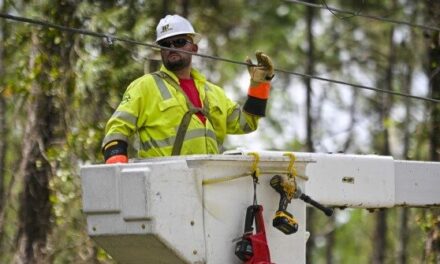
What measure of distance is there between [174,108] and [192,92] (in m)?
0.29

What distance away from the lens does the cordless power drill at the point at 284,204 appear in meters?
7.85

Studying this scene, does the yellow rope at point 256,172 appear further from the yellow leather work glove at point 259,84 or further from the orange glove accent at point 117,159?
the yellow leather work glove at point 259,84

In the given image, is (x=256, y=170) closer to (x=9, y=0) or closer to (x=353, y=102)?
(x=9, y=0)

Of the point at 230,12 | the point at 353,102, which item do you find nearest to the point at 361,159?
the point at 230,12

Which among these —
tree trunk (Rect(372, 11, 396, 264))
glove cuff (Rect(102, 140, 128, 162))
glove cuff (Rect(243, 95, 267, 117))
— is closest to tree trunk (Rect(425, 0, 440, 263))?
glove cuff (Rect(243, 95, 267, 117))

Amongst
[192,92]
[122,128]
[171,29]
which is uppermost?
[171,29]

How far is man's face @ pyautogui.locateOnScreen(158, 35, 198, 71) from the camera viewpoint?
863 cm

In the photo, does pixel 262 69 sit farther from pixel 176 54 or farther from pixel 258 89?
pixel 176 54

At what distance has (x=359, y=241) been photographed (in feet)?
112

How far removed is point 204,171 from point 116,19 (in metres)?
6.26

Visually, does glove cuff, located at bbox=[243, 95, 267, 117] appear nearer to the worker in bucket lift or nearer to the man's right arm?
the worker in bucket lift

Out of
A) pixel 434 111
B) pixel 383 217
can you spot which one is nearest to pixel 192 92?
pixel 434 111

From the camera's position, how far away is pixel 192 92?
8.64 m

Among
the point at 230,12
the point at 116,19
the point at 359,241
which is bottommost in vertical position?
the point at 359,241
